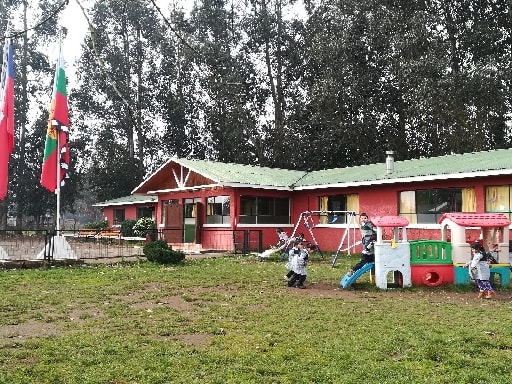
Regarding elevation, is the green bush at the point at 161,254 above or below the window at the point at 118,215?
below

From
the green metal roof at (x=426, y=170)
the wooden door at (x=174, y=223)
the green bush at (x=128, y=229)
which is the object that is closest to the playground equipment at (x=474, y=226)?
the green metal roof at (x=426, y=170)

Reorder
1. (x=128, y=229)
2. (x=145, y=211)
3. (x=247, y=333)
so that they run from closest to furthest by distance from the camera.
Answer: (x=247, y=333) → (x=128, y=229) → (x=145, y=211)

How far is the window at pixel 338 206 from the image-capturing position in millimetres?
23156

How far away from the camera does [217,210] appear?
24969 mm

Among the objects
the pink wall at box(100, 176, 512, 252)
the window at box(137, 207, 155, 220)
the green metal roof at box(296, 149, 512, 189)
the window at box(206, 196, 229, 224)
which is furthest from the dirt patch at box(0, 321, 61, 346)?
the window at box(137, 207, 155, 220)

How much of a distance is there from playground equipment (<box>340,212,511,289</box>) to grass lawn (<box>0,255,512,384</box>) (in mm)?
449

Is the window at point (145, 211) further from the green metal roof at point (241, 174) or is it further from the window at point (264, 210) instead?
the window at point (264, 210)

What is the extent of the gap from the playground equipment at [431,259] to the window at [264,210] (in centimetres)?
1245

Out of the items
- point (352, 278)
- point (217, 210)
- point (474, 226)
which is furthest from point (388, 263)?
point (217, 210)

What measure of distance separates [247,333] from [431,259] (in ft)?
21.4

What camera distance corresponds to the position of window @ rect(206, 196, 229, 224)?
2444 cm

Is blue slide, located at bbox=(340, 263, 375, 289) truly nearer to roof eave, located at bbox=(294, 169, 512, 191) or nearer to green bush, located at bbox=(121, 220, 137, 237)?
roof eave, located at bbox=(294, 169, 512, 191)

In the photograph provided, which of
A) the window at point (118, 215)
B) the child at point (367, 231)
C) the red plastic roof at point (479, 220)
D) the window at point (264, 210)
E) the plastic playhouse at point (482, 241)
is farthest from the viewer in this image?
the window at point (118, 215)

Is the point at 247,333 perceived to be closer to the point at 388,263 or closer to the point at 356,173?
the point at 388,263
